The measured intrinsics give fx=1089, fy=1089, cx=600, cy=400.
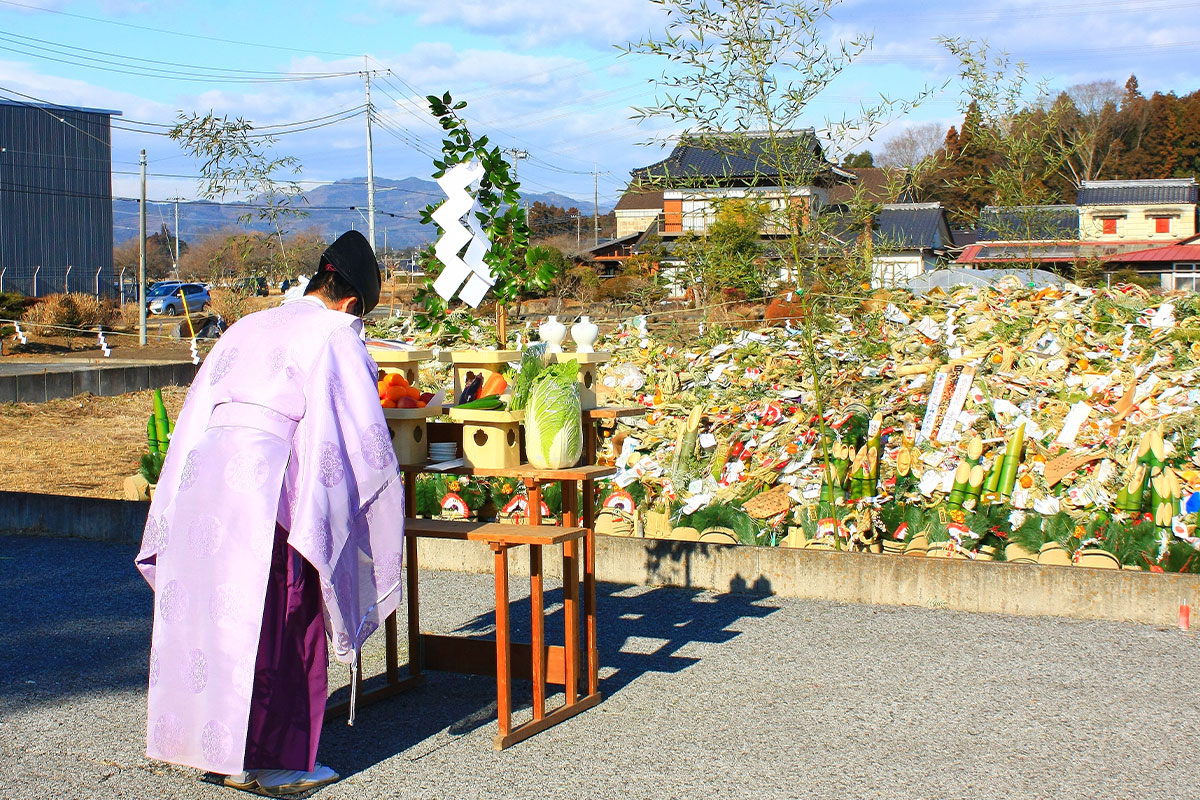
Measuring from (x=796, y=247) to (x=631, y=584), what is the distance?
182cm

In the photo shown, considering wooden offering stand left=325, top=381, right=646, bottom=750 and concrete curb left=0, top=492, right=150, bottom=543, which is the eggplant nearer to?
wooden offering stand left=325, top=381, right=646, bottom=750

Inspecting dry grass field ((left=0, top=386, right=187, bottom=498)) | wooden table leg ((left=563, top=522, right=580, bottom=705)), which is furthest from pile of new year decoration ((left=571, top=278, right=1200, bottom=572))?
dry grass field ((left=0, top=386, right=187, bottom=498))

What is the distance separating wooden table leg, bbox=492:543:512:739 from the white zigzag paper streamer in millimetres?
1017

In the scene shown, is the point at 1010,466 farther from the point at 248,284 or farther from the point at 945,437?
the point at 248,284

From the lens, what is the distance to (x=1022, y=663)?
13.2 feet

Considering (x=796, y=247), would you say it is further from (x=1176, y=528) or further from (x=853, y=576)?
(x=1176, y=528)

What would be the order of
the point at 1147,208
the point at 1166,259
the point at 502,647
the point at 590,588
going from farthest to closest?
1. the point at 1147,208
2. the point at 1166,259
3. the point at 590,588
4. the point at 502,647

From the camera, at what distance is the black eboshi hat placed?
10.2ft

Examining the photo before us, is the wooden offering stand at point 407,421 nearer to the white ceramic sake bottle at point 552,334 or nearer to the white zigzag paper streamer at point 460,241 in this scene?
the white zigzag paper streamer at point 460,241

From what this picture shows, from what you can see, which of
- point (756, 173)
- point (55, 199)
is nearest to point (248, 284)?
point (756, 173)

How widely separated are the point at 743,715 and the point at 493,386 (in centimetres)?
139

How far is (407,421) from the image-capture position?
3.57 metres

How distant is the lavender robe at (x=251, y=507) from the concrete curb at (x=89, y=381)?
35.3 feet

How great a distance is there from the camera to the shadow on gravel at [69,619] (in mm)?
3996
